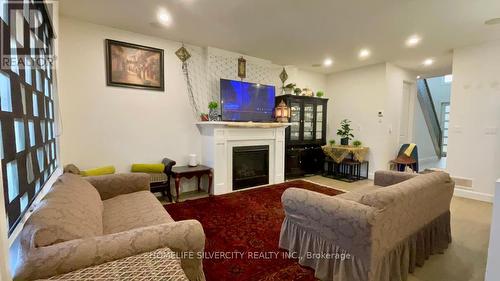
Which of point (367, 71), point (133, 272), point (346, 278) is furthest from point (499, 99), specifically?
point (133, 272)

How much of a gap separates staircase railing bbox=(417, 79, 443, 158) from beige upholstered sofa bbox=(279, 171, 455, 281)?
6.14 meters

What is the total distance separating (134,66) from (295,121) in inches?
135

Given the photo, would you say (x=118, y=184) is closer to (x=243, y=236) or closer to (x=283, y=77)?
(x=243, y=236)

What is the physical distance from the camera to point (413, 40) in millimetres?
3604

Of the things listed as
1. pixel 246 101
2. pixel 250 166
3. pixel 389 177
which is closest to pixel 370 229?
pixel 389 177

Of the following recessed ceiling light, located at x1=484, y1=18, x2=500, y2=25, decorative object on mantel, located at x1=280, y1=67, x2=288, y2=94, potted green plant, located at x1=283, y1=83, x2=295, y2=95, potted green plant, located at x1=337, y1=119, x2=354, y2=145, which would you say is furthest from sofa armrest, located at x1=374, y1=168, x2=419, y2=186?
decorative object on mantel, located at x1=280, y1=67, x2=288, y2=94

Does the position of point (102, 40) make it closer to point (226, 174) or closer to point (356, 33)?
point (226, 174)

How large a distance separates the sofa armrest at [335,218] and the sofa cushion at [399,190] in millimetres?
74

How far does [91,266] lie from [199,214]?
6.79 feet

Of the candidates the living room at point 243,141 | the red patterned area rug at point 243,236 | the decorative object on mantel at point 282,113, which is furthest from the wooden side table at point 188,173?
the decorative object on mantel at point 282,113

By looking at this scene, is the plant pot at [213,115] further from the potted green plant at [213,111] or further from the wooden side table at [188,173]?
the wooden side table at [188,173]

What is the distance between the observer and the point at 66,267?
0.97 metres

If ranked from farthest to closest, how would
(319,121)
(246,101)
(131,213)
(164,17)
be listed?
(319,121), (246,101), (164,17), (131,213)

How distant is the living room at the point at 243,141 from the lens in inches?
48.5
